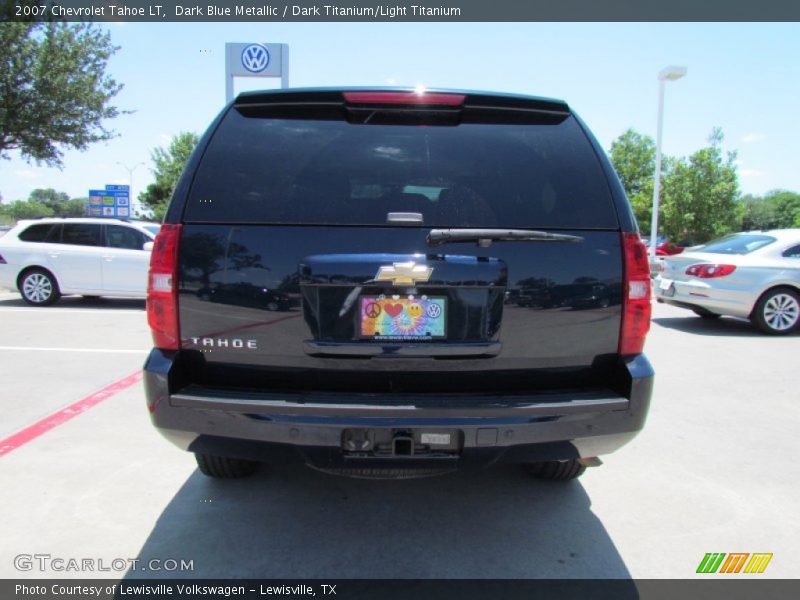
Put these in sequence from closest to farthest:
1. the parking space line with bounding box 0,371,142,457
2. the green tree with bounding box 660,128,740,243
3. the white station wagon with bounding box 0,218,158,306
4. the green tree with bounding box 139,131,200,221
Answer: the parking space line with bounding box 0,371,142,457 → the white station wagon with bounding box 0,218,158,306 → the green tree with bounding box 660,128,740,243 → the green tree with bounding box 139,131,200,221

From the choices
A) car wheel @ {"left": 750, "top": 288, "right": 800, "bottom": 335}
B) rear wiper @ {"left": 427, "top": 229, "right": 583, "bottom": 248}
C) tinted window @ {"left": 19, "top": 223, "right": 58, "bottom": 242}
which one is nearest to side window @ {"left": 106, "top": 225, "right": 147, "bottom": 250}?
tinted window @ {"left": 19, "top": 223, "right": 58, "bottom": 242}

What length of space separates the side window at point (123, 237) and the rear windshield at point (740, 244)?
10.1 meters

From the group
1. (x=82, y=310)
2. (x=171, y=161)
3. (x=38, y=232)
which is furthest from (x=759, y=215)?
(x=38, y=232)

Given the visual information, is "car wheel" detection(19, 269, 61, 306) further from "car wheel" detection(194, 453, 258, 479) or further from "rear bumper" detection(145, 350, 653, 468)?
"rear bumper" detection(145, 350, 653, 468)

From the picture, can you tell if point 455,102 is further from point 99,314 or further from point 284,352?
point 99,314

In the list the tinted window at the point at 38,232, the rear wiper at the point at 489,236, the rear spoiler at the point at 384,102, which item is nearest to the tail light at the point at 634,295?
the rear wiper at the point at 489,236

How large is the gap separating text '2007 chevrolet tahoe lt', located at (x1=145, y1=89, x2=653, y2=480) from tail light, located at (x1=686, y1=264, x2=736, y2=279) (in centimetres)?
693

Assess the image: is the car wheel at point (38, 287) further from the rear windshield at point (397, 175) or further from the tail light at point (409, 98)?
the tail light at point (409, 98)

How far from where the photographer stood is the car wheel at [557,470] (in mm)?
3109

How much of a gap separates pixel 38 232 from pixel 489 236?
11078mm

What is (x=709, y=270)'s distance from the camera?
8.29 metres

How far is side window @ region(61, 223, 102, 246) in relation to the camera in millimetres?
10359

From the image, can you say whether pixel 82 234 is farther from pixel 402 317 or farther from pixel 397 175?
pixel 402 317

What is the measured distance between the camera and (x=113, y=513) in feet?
9.50
